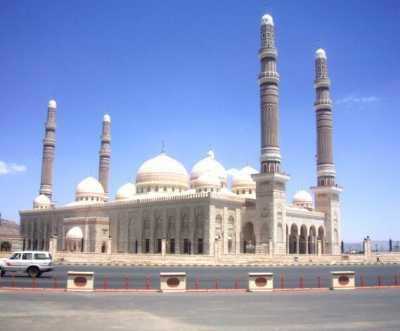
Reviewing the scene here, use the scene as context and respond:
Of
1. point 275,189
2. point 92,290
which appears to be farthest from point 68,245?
point 92,290

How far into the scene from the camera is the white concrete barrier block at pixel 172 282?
1959cm

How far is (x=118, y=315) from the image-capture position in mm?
13031

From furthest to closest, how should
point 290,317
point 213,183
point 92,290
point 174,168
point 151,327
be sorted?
1. point 174,168
2. point 213,183
3. point 92,290
4. point 290,317
5. point 151,327

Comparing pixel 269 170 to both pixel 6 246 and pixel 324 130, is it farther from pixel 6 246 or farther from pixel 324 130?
pixel 6 246

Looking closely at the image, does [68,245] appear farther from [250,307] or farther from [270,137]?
[250,307]

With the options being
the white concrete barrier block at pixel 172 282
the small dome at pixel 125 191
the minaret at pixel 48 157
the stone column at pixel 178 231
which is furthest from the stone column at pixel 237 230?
Answer: the white concrete barrier block at pixel 172 282

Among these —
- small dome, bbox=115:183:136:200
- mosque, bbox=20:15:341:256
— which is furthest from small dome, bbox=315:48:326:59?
small dome, bbox=115:183:136:200

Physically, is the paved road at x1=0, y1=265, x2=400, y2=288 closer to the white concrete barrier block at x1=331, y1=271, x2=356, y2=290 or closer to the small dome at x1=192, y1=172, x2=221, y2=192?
the white concrete barrier block at x1=331, y1=271, x2=356, y2=290

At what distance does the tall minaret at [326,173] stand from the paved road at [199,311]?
161 ft

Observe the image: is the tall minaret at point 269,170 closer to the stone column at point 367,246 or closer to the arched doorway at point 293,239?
the arched doorway at point 293,239

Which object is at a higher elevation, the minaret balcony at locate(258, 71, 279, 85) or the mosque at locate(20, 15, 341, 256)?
the minaret balcony at locate(258, 71, 279, 85)

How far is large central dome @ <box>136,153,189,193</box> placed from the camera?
70750 mm

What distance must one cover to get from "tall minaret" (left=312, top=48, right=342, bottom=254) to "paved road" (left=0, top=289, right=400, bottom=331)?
49109 millimetres

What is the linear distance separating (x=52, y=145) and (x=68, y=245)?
892 inches
